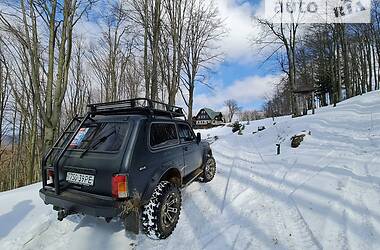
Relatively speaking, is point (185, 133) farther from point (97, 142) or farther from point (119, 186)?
point (119, 186)

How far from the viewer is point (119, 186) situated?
303cm

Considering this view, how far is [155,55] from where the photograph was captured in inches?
524

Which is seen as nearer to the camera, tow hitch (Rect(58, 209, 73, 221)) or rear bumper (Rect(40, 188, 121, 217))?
rear bumper (Rect(40, 188, 121, 217))

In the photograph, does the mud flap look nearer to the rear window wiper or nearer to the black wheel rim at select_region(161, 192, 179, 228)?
the black wheel rim at select_region(161, 192, 179, 228)

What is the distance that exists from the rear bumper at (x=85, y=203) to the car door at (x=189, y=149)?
2181 mm

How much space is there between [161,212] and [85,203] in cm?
110

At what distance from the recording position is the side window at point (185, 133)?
512cm

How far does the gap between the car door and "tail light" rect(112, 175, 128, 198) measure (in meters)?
2.03

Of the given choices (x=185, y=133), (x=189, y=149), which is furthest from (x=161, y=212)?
(x=185, y=133)

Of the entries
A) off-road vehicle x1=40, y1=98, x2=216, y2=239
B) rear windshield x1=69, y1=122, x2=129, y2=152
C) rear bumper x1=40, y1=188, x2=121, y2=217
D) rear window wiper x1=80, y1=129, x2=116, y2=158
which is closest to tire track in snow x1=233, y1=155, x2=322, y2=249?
off-road vehicle x1=40, y1=98, x2=216, y2=239

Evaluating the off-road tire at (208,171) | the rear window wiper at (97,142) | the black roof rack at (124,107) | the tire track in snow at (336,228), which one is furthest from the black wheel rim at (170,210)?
the off-road tire at (208,171)

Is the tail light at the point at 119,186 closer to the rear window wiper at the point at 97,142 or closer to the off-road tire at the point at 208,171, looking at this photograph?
the rear window wiper at the point at 97,142

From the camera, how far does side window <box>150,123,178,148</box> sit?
12.5ft

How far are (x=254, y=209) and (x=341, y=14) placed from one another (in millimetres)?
30236
